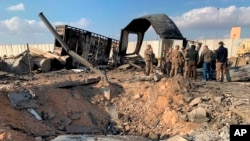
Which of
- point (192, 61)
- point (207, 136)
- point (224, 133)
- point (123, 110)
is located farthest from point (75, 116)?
point (192, 61)

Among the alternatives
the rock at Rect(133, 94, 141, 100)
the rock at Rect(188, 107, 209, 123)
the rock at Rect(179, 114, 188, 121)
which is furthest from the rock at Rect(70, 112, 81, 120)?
the rock at Rect(188, 107, 209, 123)

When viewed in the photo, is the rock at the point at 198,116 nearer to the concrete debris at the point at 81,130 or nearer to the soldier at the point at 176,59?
the concrete debris at the point at 81,130

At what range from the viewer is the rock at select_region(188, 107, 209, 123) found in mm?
9359

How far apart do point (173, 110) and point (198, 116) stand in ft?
2.65

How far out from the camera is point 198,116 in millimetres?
9414

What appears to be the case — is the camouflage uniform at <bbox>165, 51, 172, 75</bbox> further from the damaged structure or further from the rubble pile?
the rubble pile

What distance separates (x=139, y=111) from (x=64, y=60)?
8457mm

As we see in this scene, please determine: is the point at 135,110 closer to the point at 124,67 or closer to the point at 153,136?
the point at 153,136

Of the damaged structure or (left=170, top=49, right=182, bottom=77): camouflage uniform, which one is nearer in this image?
the damaged structure

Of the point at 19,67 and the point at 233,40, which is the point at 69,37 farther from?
the point at 233,40

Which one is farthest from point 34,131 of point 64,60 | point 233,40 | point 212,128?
point 233,40

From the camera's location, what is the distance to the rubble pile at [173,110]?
30.2ft

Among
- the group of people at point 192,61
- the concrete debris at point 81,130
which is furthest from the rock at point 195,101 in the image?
the group of people at point 192,61

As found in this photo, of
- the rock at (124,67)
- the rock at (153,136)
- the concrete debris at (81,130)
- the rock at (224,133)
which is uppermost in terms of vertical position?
the rock at (124,67)
